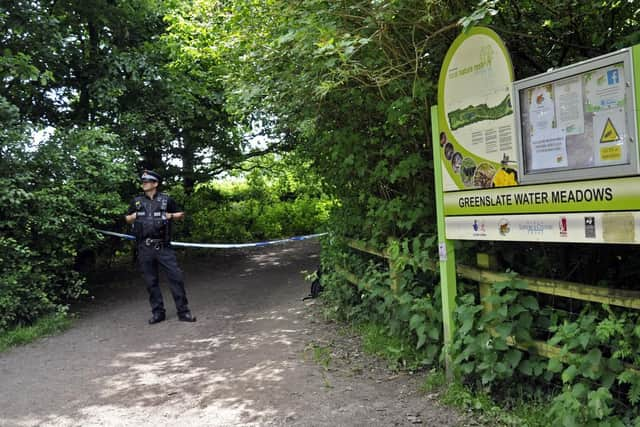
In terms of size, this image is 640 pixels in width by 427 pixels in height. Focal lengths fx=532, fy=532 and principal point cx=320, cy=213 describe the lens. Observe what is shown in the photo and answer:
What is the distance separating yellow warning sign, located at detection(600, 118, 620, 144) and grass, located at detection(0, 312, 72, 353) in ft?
22.7

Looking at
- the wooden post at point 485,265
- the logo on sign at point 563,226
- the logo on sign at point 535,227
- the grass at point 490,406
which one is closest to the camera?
the logo on sign at point 563,226

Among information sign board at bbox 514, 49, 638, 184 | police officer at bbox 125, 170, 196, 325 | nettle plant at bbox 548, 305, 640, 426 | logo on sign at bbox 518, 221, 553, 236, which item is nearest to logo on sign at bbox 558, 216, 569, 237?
logo on sign at bbox 518, 221, 553, 236

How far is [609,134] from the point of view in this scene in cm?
295

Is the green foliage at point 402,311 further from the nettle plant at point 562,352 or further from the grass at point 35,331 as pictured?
the grass at point 35,331

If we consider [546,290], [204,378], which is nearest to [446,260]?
[546,290]

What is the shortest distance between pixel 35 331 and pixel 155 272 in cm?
172

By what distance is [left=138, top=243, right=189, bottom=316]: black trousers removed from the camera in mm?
7613

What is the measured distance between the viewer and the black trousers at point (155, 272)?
25.0ft

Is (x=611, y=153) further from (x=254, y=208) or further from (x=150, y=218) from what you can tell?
(x=254, y=208)

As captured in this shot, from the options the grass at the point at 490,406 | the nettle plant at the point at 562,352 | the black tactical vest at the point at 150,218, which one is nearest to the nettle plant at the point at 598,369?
the nettle plant at the point at 562,352

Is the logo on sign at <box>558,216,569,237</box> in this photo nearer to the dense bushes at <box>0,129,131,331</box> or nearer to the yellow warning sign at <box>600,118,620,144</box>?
the yellow warning sign at <box>600,118,620,144</box>

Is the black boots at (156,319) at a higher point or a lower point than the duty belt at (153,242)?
lower

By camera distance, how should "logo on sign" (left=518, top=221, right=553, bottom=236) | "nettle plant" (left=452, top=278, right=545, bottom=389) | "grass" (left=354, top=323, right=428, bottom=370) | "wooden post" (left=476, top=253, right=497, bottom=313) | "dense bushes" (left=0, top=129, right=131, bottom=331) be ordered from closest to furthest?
"logo on sign" (left=518, top=221, right=553, bottom=236) → "nettle plant" (left=452, top=278, right=545, bottom=389) → "wooden post" (left=476, top=253, right=497, bottom=313) → "grass" (left=354, top=323, right=428, bottom=370) → "dense bushes" (left=0, top=129, right=131, bottom=331)

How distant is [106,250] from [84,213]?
4156mm
